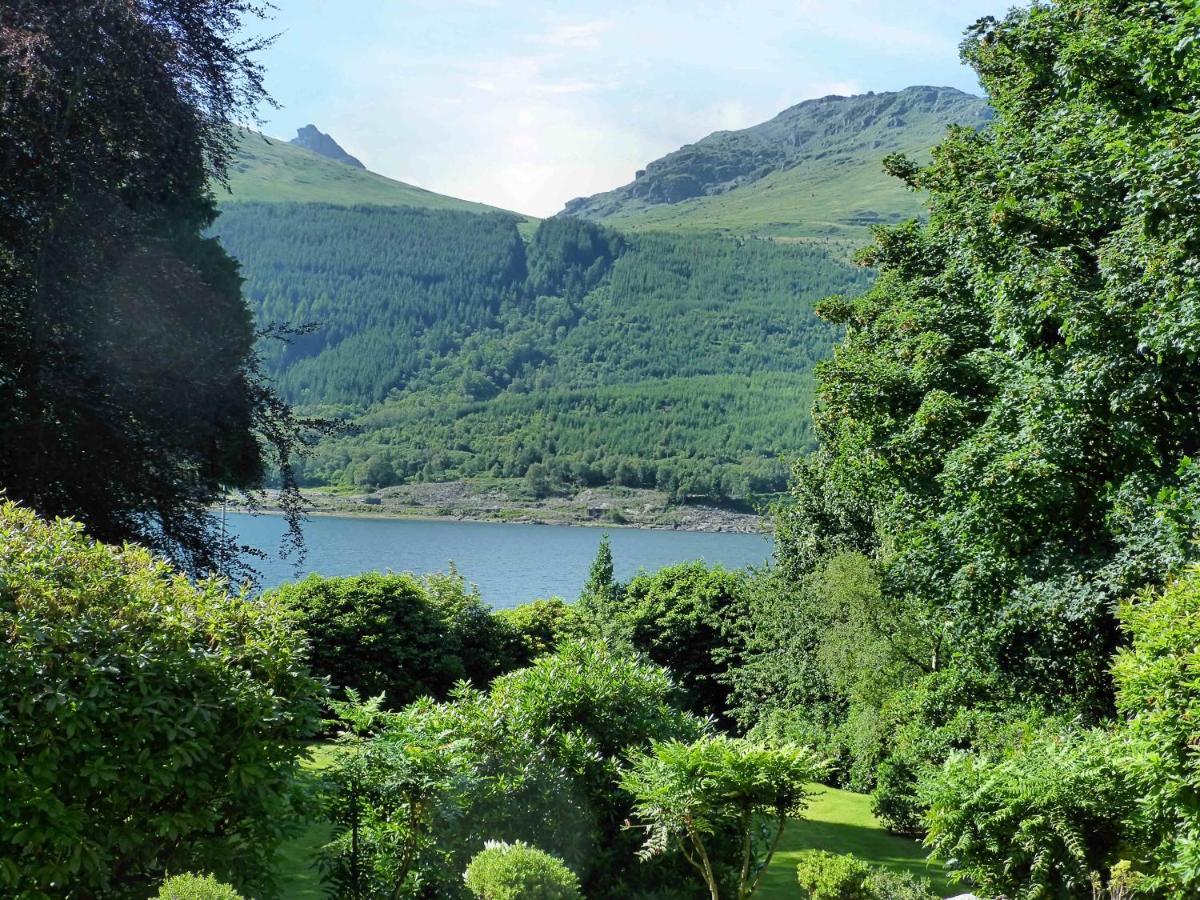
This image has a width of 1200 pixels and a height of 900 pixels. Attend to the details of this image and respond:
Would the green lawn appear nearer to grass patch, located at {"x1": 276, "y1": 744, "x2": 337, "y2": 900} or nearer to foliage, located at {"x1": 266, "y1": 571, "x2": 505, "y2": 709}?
grass patch, located at {"x1": 276, "y1": 744, "x2": 337, "y2": 900}

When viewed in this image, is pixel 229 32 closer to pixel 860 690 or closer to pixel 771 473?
pixel 860 690

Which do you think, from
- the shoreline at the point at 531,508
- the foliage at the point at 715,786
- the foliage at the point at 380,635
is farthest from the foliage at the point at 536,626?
the shoreline at the point at 531,508

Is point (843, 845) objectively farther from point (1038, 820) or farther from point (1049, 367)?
point (1038, 820)

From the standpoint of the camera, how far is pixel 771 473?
132000 millimetres

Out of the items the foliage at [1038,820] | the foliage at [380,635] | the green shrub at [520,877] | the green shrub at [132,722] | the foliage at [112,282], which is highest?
the foliage at [112,282]

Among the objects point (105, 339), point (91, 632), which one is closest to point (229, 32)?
point (105, 339)

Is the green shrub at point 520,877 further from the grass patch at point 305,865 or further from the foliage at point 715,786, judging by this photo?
the grass patch at point 305,865

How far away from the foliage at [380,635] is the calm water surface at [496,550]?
32.9 meters

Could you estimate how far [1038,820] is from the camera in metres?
7.09

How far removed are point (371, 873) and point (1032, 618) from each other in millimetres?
8616

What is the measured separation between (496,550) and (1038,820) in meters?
92.4

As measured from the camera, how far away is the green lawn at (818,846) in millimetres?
9070

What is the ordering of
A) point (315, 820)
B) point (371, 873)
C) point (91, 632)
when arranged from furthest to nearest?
point (371, 873)
point (315, 820)
point (91, 632)

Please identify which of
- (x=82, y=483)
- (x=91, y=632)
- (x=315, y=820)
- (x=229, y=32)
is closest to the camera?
(x=91, y=632)
